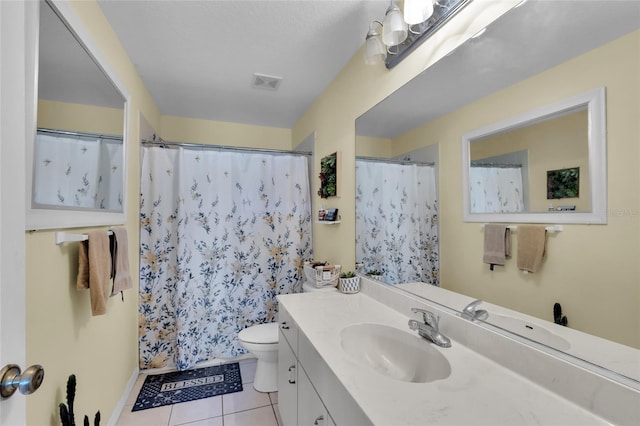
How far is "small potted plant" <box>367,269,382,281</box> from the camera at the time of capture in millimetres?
1740

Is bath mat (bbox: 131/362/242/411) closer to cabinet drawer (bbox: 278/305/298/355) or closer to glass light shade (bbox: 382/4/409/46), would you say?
cabinet drawer (bbox: 278/305/298/355)

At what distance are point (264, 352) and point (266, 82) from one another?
2.09m

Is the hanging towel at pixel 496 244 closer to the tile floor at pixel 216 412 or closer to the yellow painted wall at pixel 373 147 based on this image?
the yellow painted wall at pixel 373 147

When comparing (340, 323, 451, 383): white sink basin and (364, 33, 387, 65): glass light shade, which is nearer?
(340, 323, 451, 383): white sink basin

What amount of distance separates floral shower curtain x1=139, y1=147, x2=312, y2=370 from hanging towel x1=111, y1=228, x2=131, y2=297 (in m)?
0.78

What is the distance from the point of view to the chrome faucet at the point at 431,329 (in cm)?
106

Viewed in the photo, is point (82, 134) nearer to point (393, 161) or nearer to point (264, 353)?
point (393, 161)

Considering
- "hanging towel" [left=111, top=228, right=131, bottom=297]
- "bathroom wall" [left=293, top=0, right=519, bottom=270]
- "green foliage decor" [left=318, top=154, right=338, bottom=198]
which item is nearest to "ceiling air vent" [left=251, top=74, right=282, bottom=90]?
"bathroom wall" [left=293, top=0, right=519, bottom=270]

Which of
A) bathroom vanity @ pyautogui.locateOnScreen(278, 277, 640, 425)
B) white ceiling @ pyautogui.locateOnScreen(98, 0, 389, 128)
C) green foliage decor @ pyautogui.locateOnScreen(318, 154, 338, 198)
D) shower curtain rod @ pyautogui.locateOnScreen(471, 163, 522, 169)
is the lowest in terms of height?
bathroom vanity @ pyautogui.locateOnScreen(278, 277, 640, 425)

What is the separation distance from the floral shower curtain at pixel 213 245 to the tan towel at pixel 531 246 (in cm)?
195

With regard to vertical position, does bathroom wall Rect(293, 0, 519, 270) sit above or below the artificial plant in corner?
above

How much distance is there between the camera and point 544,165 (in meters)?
0.85

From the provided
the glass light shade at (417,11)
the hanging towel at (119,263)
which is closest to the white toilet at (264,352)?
the hanging towel at (119,263)

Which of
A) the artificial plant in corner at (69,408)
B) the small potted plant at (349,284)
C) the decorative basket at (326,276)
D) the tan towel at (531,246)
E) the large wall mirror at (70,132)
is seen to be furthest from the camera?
the decorative basket at (326,276)
